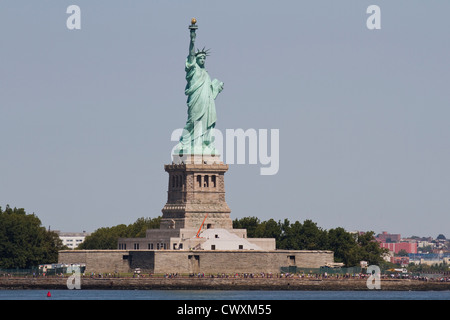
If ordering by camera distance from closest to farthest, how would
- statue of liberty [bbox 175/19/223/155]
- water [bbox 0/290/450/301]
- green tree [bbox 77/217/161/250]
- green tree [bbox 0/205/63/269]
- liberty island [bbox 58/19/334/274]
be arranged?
water [bbox 0/290/450/301], liberty island [bbox 58/19/334/274], statue of liberty [bbox 175/19/223/155], green tree [bbox 0/205/63/269], green tree [bbox 77/217/161/250]

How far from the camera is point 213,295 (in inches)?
3718

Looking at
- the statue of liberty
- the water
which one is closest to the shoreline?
the water

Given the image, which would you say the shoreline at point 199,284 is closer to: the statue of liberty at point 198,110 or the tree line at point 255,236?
the tree line at point 255,236

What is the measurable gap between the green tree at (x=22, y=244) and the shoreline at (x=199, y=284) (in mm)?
7365

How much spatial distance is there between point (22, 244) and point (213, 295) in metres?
28.3

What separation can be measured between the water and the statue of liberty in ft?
53.8

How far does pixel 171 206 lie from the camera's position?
366 ft

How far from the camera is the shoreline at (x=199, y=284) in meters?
102

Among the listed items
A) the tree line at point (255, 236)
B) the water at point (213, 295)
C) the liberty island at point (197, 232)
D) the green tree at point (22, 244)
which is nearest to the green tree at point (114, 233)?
the tree line at point (255, 236)

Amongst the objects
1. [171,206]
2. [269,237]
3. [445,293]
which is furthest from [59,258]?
[445,293]

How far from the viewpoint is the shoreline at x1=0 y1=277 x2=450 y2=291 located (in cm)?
10244

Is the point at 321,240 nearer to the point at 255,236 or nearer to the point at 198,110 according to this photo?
the point at 255,236

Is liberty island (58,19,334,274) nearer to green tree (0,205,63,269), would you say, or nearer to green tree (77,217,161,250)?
green tree (0,205,63,269)
